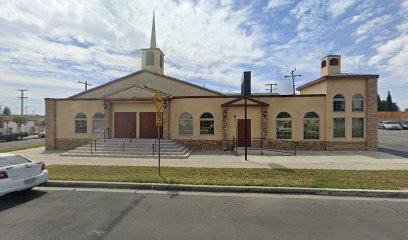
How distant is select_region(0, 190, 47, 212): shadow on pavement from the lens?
5781 millimetres

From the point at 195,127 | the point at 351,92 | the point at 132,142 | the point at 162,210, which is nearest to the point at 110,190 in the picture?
the point at 162,210

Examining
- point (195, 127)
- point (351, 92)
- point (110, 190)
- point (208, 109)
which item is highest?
point (351, 92)

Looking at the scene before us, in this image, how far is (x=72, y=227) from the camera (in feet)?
14.9

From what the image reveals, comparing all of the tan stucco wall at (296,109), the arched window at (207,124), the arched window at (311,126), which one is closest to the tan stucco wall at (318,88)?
the tan stucco wall at (296,109)

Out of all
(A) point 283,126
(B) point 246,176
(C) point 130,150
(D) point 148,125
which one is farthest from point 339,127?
(C) point 130,150

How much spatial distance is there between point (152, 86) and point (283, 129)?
11452mm

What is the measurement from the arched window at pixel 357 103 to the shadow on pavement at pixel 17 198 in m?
17.5

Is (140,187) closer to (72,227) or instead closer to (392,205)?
(72,227)

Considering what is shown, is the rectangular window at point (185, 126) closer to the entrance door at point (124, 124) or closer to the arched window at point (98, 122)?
the entrance door at point (124, 124)

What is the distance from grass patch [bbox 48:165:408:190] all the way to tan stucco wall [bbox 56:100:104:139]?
8.23 meters

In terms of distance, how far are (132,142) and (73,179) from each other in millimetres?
7897

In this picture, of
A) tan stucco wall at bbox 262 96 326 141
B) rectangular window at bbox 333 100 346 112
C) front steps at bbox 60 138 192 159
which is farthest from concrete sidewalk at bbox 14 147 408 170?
tan stucco wall at bbox 262 96 326 141

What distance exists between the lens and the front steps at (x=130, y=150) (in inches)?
535

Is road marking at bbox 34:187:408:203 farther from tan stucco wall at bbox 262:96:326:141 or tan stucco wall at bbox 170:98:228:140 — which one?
tan stucco wall at bbox 262:96:326:141
